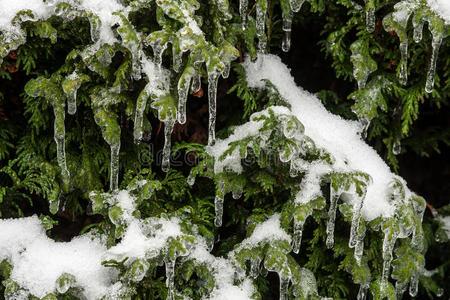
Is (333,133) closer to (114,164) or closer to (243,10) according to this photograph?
(243,10)

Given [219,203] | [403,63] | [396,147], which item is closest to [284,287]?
[219,203]

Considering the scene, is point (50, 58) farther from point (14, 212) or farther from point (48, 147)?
point (14, 212)

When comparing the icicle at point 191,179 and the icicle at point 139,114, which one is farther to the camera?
the icicle at point 191,179

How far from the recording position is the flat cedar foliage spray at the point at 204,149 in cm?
214

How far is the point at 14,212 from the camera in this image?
2412 mm

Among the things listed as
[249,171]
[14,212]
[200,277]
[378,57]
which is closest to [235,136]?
[249,171]

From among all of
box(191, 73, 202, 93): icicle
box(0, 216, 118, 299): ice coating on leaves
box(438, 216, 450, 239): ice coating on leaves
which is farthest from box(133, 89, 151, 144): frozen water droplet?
box(438, 216, 450, 239): ice coating on leaves

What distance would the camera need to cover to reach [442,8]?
7.22 feet

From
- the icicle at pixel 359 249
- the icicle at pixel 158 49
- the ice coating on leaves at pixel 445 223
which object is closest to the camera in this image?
the icicle at pixel 158 49

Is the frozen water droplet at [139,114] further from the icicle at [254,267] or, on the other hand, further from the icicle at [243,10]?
the icicle at [254,267]

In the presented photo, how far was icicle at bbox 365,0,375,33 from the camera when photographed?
7.62 feet

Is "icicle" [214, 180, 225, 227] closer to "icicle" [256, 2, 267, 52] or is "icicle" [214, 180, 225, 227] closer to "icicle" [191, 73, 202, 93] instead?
"icicle" [191, 73, 202, 93]

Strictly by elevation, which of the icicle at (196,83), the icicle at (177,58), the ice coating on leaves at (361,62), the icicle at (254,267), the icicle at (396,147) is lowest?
the icicle at (254,267)

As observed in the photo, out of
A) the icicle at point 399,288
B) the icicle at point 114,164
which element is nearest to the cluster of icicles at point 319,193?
the icicle at point 399,288
